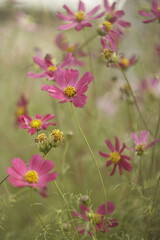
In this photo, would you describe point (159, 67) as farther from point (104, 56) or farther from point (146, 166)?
point (104, 56)

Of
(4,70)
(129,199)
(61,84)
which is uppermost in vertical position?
(4,70)

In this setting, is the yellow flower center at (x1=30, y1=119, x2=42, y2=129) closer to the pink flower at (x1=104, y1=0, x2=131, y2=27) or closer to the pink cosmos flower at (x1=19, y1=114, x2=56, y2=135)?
the pink cosmos flower at (x1=19, y1=114, x2=56, y2=135)

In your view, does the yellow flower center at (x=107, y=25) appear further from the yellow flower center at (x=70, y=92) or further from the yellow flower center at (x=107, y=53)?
the yellow flower center at (x=70, y=92)

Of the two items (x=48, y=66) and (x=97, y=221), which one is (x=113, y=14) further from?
(x=97, y=221)

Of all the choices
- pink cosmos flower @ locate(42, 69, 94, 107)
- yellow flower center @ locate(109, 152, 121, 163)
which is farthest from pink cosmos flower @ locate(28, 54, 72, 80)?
yellow flower center @ locate(109, 152, 121, 163)

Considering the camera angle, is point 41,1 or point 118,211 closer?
point 118,211

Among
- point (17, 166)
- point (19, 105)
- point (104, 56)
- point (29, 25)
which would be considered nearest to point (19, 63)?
point (29, 25)

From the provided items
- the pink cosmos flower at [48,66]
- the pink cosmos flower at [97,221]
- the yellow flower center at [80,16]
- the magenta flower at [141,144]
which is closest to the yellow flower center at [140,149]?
the magenta flower at [141,144]

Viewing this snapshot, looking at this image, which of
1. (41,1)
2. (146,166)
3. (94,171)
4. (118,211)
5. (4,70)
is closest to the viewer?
(118,211)
